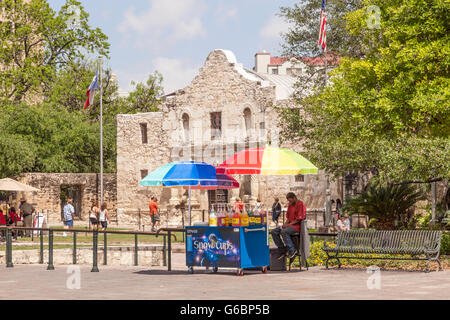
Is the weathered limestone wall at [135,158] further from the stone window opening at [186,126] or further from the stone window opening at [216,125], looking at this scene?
the stone window opening at [216,125]

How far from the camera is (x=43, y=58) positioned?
5097cm

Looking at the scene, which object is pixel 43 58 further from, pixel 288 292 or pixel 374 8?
pixel 288 292

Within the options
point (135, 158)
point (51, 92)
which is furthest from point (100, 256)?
point (51, 92)

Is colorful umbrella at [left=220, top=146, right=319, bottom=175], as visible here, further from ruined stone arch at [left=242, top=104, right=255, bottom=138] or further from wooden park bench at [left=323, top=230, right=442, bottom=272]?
ruined stone arch at [left=242, top=104, right=255, bottom=138]

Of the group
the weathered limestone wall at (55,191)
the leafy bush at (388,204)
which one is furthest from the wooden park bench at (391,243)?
the weathered limestone wall at (55,191)

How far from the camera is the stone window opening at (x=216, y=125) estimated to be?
40.7 metres

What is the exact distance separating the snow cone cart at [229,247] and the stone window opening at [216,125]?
86.9ft

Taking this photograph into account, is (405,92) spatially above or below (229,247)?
above

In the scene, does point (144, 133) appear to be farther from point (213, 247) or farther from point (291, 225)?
point (213, 247)

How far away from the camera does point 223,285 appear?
11.8 metres

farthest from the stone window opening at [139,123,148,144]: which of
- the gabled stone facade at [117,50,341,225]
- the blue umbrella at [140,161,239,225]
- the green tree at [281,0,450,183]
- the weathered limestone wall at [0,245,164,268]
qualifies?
the blue umbrella at [140,161,239,225]

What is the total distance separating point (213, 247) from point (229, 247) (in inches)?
12.6

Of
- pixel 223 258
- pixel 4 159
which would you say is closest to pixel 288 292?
pixel 223 258

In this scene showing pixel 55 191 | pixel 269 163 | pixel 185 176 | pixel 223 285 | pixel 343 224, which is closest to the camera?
pixel 223 285
